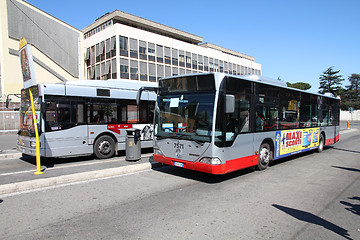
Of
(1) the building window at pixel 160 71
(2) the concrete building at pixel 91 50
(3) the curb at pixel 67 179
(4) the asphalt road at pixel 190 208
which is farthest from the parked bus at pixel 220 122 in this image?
(1) the building window at pixel 160 71

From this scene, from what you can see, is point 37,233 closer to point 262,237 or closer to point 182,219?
point 182,219

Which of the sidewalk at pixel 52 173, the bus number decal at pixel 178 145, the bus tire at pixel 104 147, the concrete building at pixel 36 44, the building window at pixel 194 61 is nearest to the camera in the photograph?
the sidewalk at pixel 52 173

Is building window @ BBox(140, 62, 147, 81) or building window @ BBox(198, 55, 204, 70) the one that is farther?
building window @ BBox(198, 55, 204, 70)

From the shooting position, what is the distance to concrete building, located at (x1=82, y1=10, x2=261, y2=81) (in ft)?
132

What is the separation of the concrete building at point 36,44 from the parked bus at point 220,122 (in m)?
20.4

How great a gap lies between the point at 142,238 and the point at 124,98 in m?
8.00

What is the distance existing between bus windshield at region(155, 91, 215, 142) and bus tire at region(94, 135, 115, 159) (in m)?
3.54

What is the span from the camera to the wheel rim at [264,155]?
8203 mm

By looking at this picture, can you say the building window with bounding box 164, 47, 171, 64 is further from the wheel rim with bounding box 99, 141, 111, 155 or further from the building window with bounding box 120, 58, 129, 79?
the wheel rim with bounding box 99, 141, 111, 155

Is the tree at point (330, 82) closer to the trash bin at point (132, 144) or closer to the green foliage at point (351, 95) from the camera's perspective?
the green foliage at point (351, 95)

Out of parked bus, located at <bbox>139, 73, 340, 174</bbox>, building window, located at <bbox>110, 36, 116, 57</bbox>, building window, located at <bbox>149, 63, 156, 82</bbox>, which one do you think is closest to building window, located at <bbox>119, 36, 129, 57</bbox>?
building window, located at <bbox>110, 36, 116, 57</bbox>

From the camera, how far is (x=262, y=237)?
380 cm

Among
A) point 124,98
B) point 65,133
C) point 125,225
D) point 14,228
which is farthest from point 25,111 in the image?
point 125,225

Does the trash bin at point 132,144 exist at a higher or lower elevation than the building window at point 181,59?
lower
